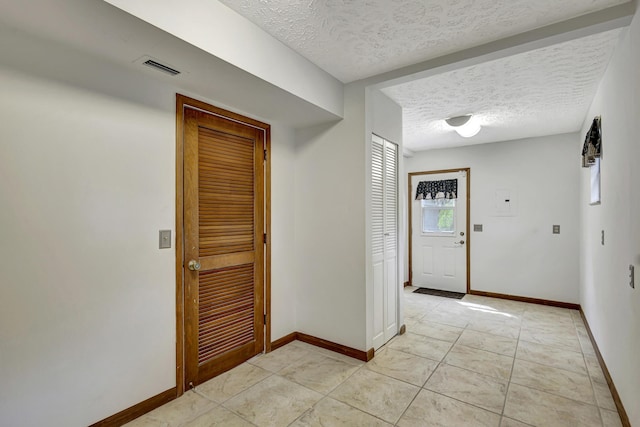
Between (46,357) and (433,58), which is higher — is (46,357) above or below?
below

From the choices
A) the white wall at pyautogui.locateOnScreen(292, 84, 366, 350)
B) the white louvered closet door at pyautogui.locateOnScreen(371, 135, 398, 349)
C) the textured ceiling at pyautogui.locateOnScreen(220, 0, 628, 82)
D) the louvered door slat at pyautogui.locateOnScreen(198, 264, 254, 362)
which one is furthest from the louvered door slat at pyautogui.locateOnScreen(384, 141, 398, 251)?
the louvered door slat at pyautogui.locateOnScreen(198, 264, 254, 362)

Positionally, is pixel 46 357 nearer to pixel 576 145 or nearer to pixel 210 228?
pixel 210 228

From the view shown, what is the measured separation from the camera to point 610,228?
2.32 metres

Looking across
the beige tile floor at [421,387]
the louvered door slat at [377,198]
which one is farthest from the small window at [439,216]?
the louvered door slat at [377,198]

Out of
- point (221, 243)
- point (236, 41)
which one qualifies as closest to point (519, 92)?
point (236, 41)

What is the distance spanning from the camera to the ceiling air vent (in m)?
1.84

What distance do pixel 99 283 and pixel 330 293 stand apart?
1847 mm

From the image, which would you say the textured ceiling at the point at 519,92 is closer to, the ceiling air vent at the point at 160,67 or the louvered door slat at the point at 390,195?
the louvered door slat at the point at 390,195

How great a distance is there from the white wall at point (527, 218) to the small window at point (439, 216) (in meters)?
0.32

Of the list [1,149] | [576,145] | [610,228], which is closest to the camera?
[1,149]

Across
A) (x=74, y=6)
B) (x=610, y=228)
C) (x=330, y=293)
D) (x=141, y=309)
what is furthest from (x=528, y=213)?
(x=74, y=6)

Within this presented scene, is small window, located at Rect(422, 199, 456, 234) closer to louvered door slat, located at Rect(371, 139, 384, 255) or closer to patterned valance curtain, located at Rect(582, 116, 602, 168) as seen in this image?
patterned valance curtain, located at Rect(582, 116, 602, 168)

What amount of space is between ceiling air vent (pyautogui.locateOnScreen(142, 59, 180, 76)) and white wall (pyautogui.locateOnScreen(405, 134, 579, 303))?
4607 mm

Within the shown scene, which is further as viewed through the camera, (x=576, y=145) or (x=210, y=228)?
(x=576, y=145)
